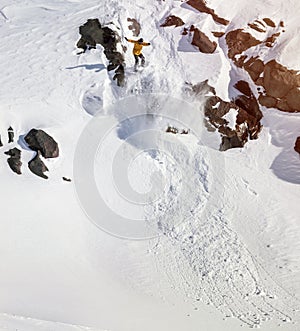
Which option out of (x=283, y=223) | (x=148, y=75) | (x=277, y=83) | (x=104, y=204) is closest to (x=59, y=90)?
(x=148, y=75)

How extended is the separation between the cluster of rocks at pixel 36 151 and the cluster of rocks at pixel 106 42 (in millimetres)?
3177

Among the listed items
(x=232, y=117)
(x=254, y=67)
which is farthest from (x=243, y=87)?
(x=232, y=117)

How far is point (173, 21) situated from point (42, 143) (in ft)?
22.0

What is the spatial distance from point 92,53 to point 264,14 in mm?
6228

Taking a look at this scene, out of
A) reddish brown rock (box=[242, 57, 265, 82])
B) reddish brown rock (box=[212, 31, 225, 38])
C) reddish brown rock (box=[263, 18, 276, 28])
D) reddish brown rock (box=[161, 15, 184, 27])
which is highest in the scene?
reddish brown rock (box=[161, 15, 184, 27])

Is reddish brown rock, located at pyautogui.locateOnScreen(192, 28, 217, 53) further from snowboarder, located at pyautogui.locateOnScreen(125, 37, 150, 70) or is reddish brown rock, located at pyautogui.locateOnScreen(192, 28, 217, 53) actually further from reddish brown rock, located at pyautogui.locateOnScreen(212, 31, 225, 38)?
snowboarder, located at pyautogui.locateOnScreen(125, 37, 150, 70)

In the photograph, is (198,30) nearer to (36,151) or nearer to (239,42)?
(239,42)

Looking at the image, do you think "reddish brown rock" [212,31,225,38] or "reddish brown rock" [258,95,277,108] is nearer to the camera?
"reddish brown rock" [258,95,277,108]

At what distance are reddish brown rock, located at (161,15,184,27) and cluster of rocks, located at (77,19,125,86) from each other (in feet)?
6.16

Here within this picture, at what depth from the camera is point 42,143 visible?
44.9 ft

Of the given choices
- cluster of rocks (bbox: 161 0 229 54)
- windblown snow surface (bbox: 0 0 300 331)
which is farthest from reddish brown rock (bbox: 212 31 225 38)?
windblown snow surface (bbox: 0 0 300 331)

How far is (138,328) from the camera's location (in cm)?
1039

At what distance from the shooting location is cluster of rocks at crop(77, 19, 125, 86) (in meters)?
15.4

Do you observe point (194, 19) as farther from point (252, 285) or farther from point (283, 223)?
point (252, 285)
